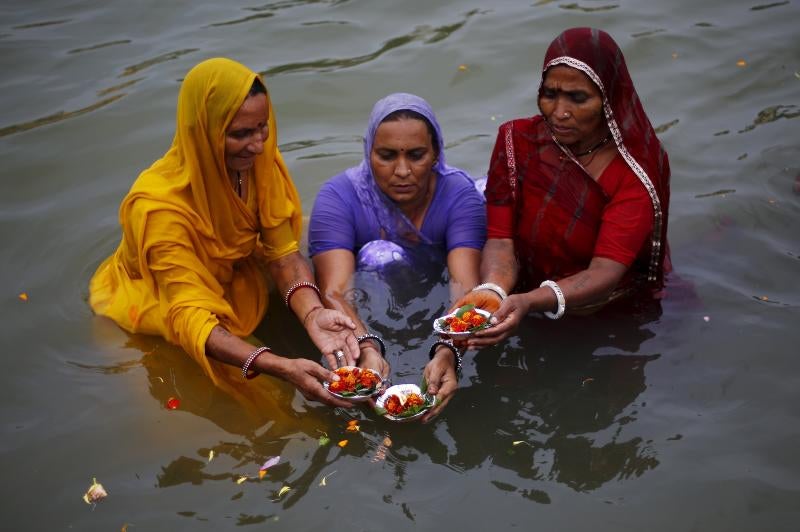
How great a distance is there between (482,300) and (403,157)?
3.23ft

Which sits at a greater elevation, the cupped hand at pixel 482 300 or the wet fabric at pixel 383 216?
the wet fabric at pixel 383 216

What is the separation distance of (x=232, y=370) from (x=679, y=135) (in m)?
4.58

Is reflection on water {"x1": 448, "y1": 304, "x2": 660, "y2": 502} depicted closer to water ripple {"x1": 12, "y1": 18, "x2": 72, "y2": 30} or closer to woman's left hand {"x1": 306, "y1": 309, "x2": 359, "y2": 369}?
woman's left hand {"x1": 306, "y1": 309, "x2": 359, "y2": 369}

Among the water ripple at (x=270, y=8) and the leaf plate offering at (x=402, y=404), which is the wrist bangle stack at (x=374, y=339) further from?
the water ripple at (x=270, y=8)

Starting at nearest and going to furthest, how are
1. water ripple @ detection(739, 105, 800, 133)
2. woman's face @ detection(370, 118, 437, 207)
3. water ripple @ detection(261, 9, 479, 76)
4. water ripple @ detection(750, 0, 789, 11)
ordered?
woman's face @ detection(370, 118, 437, 207) → water ripple @ detection(739, 105, 800, 133) → water ripple @ detection(261, 9, 479, 76) → water ripple @ detection(750, 0, 789, 11)

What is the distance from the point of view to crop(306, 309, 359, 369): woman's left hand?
187 inches

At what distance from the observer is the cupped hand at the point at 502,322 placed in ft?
15.2

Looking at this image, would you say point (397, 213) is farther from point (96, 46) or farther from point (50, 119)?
point (96, 46)

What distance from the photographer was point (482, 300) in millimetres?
4859

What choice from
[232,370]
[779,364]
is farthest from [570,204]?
[232,370]

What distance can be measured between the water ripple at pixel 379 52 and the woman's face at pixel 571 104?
4199mm

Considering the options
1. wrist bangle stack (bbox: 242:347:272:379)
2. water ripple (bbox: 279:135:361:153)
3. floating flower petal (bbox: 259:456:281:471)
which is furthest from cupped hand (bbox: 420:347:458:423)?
water ripple (bbox: 279:135:361:153)

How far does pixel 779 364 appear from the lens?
16.4ft

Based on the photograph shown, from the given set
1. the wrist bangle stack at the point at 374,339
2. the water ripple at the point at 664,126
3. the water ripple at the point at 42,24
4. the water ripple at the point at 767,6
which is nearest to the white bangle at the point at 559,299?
the wrist bangle stack at the point at 374,339
